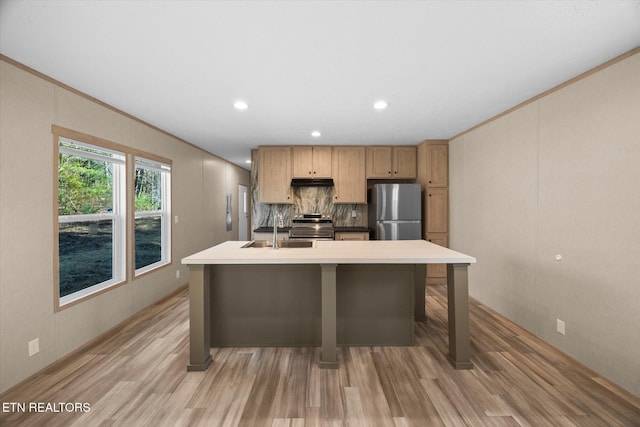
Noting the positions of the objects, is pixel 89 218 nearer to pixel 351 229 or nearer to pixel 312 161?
pixel 312 161

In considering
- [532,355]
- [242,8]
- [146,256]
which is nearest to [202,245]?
[146,256]

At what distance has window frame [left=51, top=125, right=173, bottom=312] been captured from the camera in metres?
2.38

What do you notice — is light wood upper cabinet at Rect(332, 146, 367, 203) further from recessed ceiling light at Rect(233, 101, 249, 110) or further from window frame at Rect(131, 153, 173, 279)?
window frame at Rect(131, 153, 173, 279)

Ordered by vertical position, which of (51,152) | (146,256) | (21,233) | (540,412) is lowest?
(540,412)

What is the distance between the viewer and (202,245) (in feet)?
17.3

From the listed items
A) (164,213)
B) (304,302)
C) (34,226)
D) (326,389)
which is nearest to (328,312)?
(304,302)

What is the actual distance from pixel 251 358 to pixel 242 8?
2554 mm

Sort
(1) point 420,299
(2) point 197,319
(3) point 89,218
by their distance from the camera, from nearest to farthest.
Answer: (2) point 197,319 → (3) point 89,218 → (1) point 420,299

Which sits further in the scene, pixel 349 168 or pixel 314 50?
pixel 349 168

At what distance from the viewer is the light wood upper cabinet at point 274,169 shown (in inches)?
195

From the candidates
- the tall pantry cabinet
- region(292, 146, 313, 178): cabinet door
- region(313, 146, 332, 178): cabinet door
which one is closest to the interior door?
region(292, 146, 313, 178): cabinet door

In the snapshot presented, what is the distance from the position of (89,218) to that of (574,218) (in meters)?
4.40

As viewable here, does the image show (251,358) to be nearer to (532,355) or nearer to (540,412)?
(540,412)

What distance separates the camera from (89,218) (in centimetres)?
281
